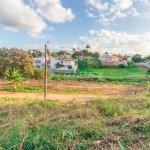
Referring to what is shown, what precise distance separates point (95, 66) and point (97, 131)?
38155mm

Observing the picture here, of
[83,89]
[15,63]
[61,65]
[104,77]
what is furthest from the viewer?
[61,65]

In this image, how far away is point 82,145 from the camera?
224cm

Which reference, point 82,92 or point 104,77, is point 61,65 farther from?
point 82,92

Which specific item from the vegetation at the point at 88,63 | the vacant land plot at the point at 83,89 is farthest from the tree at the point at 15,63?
the vegetation at the point at 88,63

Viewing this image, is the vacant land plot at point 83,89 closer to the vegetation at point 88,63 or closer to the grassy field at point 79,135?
the grassy field at point 79,135

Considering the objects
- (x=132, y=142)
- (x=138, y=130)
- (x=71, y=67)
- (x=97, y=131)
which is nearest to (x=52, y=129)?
(x=97, y=131)

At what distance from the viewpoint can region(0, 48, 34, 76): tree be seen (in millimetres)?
18562

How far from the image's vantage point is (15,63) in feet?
61.3

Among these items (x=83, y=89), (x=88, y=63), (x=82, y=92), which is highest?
(x=88, y=63)

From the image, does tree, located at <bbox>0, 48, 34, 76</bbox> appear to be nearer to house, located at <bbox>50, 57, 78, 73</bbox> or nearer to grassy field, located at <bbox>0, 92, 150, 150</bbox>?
house, located at <bbox>50, 57, 78, 73</bbox>

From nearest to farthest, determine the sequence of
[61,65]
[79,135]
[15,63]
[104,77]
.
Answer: [79,135], [15,63], [104,77], [61,65]

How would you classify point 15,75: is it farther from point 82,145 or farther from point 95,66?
point 95,66

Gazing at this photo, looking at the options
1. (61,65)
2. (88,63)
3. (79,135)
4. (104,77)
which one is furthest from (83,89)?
(88,63)

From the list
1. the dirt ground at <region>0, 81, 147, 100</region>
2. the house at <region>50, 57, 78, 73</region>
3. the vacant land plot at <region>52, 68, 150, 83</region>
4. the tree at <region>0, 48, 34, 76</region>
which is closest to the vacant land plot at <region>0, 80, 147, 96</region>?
the dirt ground at <region>0, 81, 147, 100</region>
